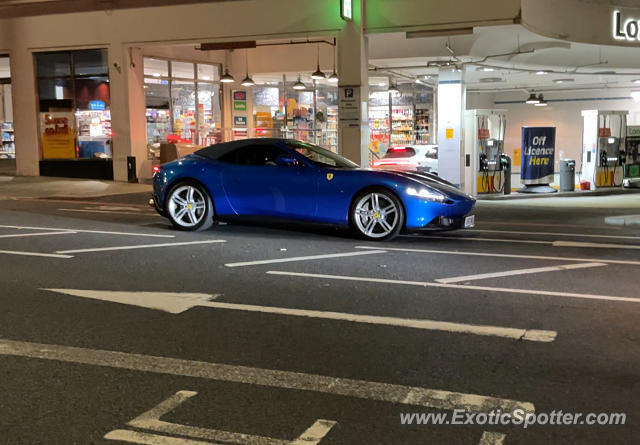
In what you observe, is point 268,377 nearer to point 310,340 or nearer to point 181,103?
point 310,340

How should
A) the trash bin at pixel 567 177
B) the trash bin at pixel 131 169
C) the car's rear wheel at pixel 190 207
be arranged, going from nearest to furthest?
the car's rear wheel at pixel 190 207
the trash bin at pixel 131 169
the trash bin at pixel 567 177

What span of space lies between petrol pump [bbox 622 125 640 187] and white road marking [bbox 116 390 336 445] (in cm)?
2276

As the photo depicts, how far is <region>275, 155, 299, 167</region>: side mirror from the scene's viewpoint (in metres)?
9.61

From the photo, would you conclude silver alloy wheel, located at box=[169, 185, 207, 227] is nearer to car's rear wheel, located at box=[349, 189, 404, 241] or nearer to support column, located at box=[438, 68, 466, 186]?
car's rear wheel, located at box=[349, 189, 404, 241]

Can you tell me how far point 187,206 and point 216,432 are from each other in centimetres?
697

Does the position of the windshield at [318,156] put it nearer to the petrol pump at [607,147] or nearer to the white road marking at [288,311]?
the white road marking at [288,311]

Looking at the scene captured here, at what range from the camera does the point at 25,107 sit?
20203 mm

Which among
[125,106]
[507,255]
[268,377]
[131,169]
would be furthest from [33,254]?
[125,106]

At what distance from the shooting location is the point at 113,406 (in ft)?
12.4

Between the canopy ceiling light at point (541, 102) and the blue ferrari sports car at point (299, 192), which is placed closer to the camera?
the blue ferrari sports car at point (299, 192)

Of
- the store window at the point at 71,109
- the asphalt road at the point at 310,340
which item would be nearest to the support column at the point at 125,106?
the store window at the point at 71,109

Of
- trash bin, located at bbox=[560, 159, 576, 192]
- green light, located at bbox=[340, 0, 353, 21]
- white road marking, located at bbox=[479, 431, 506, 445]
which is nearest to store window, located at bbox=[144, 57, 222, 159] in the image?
green light, located at bbox=[340, 0, 353, 21]

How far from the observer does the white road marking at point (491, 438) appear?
3.34 m

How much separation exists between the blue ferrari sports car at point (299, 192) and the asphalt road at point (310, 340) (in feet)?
1.60
